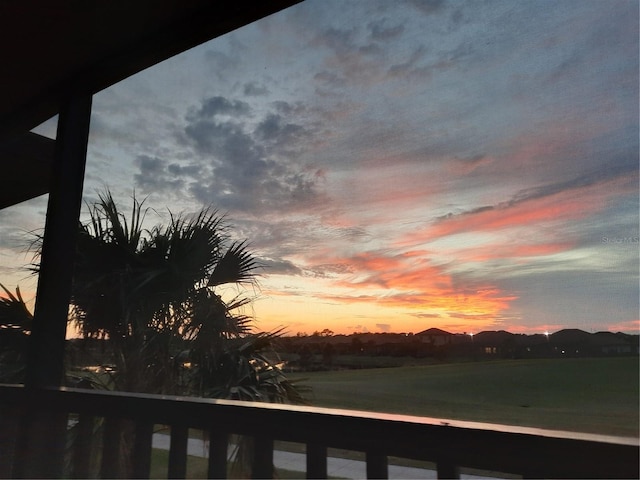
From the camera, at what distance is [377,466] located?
0.88 meters

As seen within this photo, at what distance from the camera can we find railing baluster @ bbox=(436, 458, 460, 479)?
800mm

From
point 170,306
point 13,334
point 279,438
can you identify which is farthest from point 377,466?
point 13,334

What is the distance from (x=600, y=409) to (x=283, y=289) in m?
1.08

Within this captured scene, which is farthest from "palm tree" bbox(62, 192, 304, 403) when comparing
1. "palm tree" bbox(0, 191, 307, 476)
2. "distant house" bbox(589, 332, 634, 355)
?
"distant house" bbox(589, 332, 634, 355)

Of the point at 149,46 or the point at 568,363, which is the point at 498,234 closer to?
the point at 568,363

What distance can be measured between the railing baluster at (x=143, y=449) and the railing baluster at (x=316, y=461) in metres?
0.53

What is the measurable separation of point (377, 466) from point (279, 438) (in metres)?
0.24

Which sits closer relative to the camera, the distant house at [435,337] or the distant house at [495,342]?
the distant house at [495,342]

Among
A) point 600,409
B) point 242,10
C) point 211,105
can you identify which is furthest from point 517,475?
point 211,105

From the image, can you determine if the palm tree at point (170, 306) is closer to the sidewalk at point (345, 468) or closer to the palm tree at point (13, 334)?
the palm tree at point (13, 334)

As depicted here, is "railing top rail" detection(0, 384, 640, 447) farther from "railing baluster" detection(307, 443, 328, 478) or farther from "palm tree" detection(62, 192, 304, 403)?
"palm tree" detection(62, 192, 304, 403)

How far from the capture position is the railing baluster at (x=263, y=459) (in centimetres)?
101

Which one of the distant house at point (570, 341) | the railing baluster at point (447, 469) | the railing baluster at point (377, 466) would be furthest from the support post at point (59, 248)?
the distant house at point (570, 341)

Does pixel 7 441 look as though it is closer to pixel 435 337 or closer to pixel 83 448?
pixel 83 448
